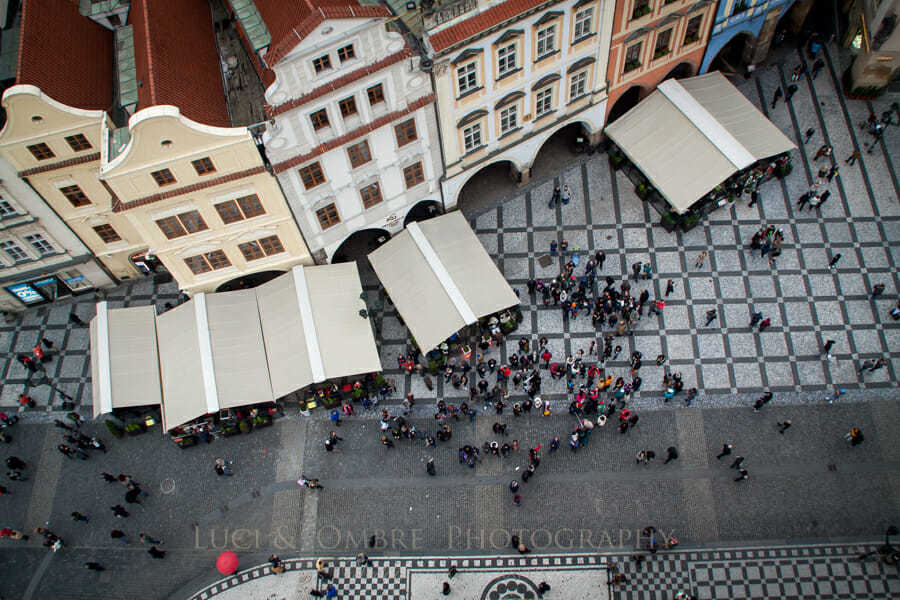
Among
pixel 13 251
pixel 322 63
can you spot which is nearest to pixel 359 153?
pixel 322 63

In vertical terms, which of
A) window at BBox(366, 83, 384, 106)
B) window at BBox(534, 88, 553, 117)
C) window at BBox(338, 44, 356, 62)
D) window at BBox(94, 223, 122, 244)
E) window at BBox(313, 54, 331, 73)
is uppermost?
window at BBox(534, 88, 553, 117)

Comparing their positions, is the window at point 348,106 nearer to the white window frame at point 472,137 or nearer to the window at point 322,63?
the window at point 322,63

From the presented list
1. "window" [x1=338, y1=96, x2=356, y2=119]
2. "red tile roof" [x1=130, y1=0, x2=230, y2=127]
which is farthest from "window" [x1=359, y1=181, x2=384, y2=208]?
"red tile roof" [x1=130, y1=0, x2=230, y2=127]

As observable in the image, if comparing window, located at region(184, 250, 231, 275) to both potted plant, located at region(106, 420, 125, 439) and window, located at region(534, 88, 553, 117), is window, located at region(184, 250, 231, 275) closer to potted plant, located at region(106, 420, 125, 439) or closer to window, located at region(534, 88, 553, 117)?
potted plant, located at region(106, 420, 125, 439)

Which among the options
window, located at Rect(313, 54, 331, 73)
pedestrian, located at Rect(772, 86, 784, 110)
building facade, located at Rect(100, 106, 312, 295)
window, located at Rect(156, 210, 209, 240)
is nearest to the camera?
window, located at Rect(313, 54, 331, 73)

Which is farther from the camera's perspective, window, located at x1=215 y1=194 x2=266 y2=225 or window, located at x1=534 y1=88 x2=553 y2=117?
window, located at x1=534 y1=88 x2=553 y2=117

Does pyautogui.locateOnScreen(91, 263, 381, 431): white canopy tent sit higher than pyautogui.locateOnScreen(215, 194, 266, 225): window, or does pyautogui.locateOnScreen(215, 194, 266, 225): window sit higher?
pyautogui.locateOnScreen(215, 194, 266, 225): window
